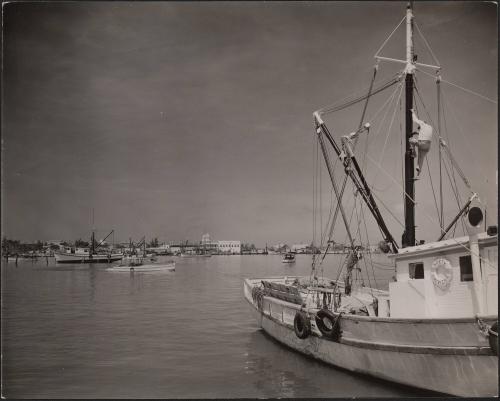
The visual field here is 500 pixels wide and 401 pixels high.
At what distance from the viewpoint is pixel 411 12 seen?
15.6 m

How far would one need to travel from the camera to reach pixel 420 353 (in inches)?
481

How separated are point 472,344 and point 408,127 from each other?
7545 millimetres

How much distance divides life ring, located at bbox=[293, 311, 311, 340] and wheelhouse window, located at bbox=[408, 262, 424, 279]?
14.7 ft

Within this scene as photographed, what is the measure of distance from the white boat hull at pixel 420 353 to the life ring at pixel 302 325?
0.62m

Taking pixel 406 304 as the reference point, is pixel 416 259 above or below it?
above

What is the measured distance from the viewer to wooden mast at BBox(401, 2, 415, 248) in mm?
15227

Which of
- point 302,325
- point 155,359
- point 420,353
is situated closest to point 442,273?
point 420,353

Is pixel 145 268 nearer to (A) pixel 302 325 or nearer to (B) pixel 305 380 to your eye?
(A) pixel 302 325

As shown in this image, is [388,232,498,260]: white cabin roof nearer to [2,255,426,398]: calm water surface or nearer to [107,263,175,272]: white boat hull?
[2,255,426,398]: calm water surface

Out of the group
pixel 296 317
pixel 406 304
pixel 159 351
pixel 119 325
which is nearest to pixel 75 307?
pixel 119 325

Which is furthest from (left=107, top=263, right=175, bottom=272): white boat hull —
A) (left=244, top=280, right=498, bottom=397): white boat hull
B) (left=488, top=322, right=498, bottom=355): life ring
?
(left=488, top=322, right=498, bottom=355): life ring

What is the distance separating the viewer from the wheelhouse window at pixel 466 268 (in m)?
12.2

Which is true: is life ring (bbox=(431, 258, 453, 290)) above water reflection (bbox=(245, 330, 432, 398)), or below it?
above

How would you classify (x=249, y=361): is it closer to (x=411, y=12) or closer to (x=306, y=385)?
(x=306, y=385)
